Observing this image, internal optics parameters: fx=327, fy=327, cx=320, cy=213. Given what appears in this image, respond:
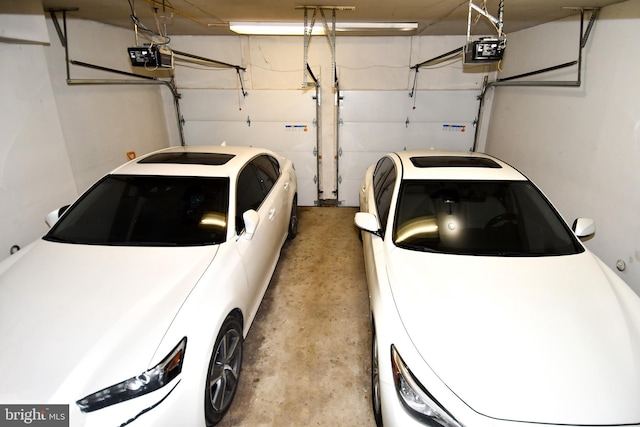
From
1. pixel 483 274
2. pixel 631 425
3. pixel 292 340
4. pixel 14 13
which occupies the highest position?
pixel 14 13

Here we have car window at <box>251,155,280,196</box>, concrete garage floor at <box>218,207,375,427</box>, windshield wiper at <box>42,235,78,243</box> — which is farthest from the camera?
car window at <box>251,155,280,196</box>

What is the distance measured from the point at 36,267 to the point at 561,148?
4958 millimetres

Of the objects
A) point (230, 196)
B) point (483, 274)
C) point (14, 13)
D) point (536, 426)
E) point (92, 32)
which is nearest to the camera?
point (536, 426)

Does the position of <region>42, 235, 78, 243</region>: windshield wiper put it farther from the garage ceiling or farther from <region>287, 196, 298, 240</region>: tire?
<region>287, 196, 298, 240</region>: tire

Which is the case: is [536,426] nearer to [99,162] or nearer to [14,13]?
[14,13]

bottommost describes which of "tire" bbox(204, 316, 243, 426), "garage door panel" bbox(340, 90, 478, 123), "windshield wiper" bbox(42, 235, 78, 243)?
"tire" bbox(204, 316, 243, 426)

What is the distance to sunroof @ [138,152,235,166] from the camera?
9.57 feet

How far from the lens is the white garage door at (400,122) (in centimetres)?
545

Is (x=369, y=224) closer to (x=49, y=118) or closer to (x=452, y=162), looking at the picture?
(x=452, y=162)

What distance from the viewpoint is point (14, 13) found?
9.18ft

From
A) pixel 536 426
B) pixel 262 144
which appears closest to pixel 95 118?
pixel 262 144

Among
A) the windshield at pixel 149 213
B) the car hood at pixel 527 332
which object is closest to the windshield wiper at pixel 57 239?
the windshield at pixel 149 213

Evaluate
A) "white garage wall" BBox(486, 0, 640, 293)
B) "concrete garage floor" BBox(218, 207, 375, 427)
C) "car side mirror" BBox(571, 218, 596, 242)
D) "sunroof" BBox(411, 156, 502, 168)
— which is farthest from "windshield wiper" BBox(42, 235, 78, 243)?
"white garage wall" BBox(486, 0, 640, 293)

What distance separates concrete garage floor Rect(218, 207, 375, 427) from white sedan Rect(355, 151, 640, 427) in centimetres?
40
